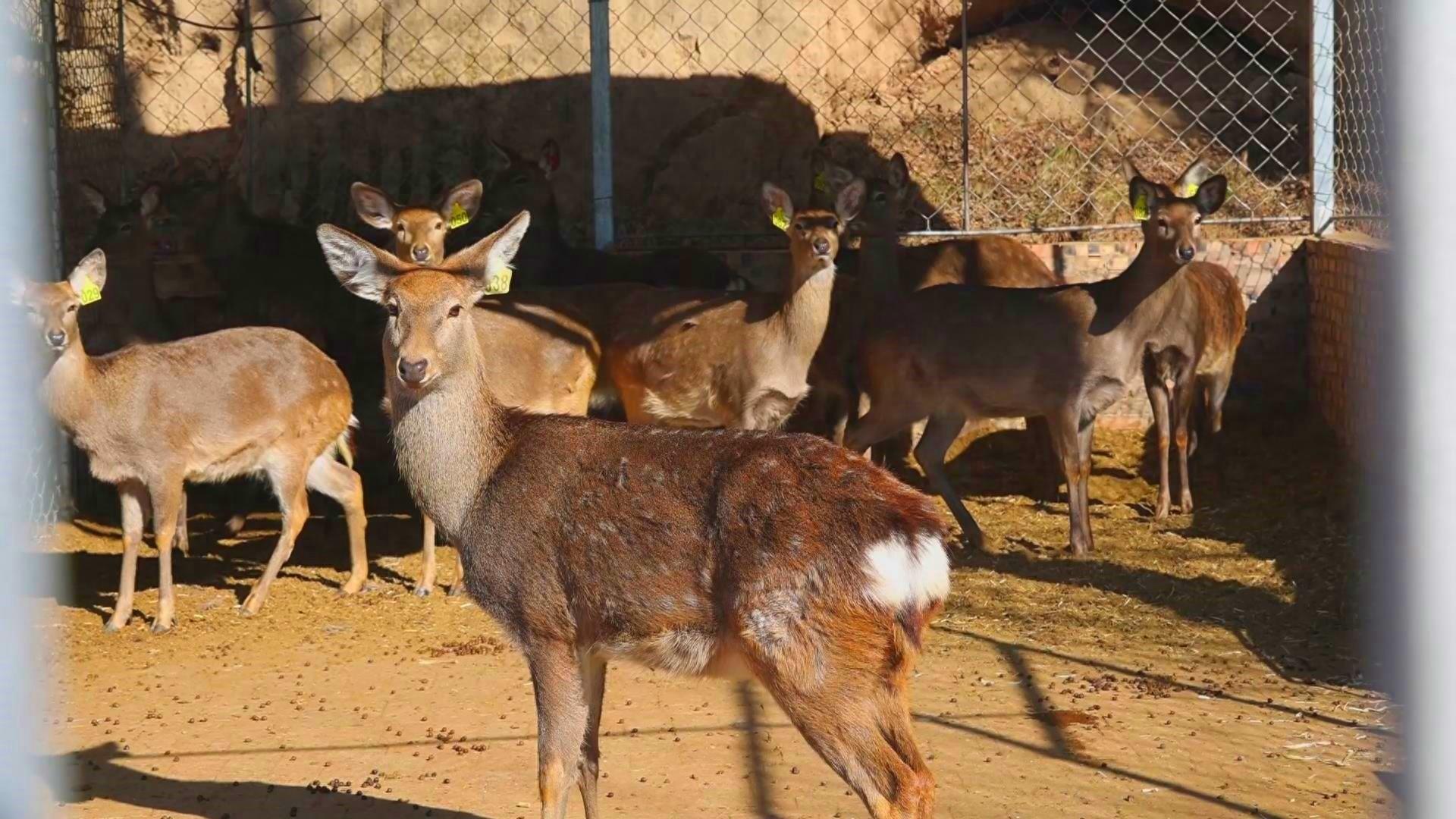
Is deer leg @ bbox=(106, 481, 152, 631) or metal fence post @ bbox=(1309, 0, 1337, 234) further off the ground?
metal fence post @ bbox=(1309, 0, 1337, 234)

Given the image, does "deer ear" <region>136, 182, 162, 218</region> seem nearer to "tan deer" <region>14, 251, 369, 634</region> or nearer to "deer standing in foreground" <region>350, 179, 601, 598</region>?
"deer standing in foreground" <region>350, 179, 601, 598</region>

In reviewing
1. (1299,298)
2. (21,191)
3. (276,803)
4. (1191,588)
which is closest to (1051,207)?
(1299,298)

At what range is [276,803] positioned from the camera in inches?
213

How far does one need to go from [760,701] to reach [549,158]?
23.9 feet

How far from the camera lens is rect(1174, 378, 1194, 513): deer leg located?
34.6 ft

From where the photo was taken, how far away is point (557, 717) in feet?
15.6

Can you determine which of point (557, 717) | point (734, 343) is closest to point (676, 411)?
point (734, 343)

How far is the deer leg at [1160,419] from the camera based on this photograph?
10.4 metres

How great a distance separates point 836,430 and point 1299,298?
12.6 ft

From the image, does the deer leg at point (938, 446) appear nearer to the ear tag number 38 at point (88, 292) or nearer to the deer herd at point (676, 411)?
the deer herd at point (676, 411)

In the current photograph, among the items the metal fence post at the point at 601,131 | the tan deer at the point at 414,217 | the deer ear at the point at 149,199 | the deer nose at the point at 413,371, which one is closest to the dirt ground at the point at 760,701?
the deer nose at the point at 413,371

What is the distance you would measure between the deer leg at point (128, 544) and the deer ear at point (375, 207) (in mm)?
2057

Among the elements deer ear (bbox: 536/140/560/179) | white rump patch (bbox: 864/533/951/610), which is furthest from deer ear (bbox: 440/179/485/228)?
white rump patch (bbox: 864/533/951/610)

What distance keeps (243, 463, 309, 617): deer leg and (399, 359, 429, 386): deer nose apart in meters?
3.81
